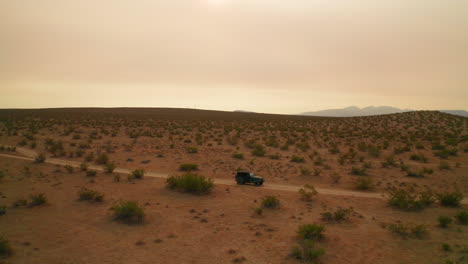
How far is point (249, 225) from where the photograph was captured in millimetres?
13594

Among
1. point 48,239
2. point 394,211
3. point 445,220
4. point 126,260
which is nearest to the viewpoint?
point 126,260

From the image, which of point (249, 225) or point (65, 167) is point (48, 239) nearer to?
point (249, 225)

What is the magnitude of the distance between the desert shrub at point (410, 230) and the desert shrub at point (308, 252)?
14.5 feet

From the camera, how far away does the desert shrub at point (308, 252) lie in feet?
34.0

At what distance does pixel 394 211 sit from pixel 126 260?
1386 cm

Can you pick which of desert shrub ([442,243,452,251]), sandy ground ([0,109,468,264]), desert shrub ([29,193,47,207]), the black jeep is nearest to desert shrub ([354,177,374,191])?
sandy ground ([0,109,468,264])

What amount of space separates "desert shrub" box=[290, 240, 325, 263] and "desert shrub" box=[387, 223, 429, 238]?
4.41 m

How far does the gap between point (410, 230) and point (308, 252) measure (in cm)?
582

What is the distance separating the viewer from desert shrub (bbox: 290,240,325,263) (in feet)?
34.0

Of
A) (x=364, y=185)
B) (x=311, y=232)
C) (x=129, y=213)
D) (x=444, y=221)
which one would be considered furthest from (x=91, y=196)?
(x=444, y=221)

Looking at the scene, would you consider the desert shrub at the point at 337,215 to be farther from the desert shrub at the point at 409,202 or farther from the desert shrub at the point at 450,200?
the desert shrub at the point at 450,200

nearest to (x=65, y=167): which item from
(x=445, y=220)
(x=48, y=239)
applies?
(x=48, y=239)

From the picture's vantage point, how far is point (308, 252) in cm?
1052

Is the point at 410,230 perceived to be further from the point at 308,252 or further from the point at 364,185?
the point at 364,185
